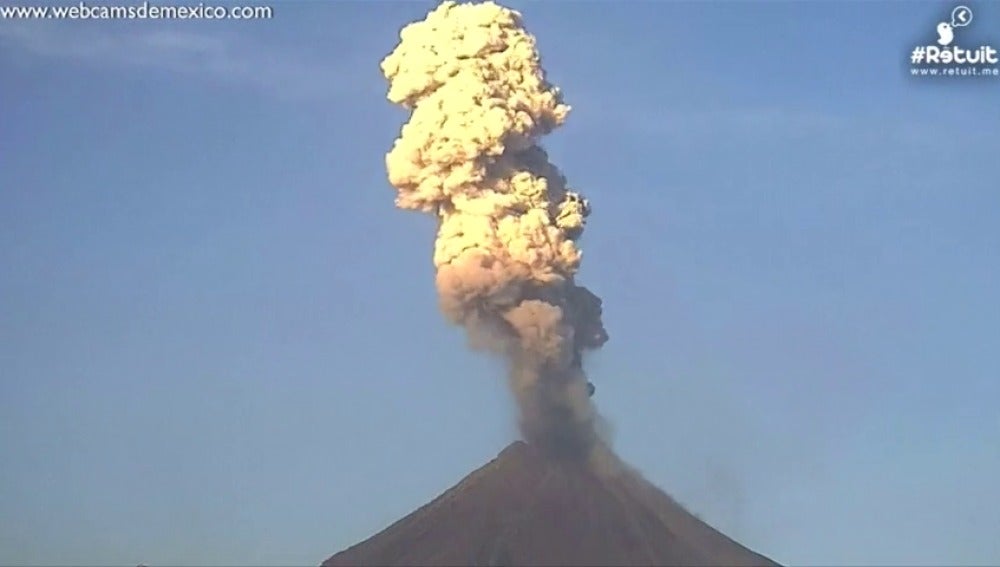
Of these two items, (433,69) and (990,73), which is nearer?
(990,73)

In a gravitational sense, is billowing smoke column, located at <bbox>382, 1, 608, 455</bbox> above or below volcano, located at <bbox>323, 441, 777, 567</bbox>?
above

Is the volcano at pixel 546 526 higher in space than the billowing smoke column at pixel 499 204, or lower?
lower

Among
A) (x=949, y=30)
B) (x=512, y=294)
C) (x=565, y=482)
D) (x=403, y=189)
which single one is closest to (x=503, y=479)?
(x=565, y=482)

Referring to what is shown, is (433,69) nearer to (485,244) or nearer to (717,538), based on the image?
(485,244)

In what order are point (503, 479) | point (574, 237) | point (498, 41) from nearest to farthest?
point (498, 41) → point (574, 237) → point (503, 479)
